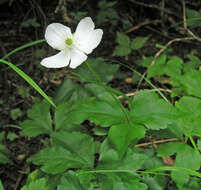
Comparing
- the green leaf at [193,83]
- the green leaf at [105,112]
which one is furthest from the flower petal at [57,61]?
the green leaf at [193,83]

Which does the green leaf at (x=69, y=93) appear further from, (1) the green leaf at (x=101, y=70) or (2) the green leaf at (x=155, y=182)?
(2) the green leaf at (x=155, y=182)

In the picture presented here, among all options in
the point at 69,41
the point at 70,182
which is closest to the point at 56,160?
the point at 70,182

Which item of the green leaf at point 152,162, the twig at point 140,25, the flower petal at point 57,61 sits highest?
the flower petal at point 57,61

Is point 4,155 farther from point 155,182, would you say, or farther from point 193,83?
point 193,83

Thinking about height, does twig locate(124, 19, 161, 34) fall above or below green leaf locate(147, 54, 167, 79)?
above

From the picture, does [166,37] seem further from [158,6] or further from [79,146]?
[79,146]

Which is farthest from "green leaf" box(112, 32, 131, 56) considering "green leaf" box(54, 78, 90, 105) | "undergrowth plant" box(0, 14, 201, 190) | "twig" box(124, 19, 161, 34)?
"undergrowth plant" box(0, 14, 201, 190)

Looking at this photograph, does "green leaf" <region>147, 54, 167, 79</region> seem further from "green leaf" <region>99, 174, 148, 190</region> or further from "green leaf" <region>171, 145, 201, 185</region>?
"green leaf" <region>99, 174, 148, 190</region>

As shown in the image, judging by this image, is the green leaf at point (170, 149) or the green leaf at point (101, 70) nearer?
the green leaf at point (170, 149)

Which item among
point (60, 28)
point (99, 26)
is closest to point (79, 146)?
point (60, 28)
